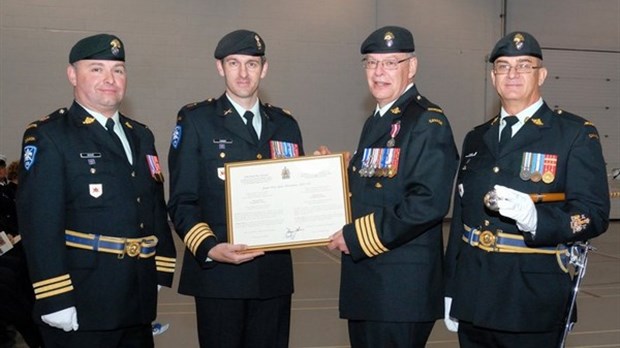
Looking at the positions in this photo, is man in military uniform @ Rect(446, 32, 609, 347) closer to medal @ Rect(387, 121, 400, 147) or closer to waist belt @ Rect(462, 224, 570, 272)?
waist belt @ Rect(462, 224, 570, 272)

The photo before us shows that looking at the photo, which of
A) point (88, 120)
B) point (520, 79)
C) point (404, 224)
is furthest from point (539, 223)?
point (88, 120)

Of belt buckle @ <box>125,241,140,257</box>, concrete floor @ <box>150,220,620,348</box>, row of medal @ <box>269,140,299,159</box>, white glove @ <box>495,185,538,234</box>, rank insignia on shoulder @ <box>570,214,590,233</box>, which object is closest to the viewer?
white glove @ <box>495,185,538,234</box>

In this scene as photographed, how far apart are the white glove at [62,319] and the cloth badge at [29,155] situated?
590mm

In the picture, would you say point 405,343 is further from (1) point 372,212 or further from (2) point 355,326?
(1) point 372,212

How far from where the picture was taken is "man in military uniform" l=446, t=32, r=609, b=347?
269 cm

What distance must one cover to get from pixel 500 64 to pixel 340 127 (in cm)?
931

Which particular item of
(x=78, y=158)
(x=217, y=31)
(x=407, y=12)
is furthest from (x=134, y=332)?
(x=407, y=12)

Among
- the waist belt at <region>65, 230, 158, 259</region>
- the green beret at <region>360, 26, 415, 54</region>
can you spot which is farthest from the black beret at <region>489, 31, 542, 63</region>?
the waist belt at <region>65, 230, 158, 259</region>

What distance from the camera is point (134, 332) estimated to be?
3.05 meters

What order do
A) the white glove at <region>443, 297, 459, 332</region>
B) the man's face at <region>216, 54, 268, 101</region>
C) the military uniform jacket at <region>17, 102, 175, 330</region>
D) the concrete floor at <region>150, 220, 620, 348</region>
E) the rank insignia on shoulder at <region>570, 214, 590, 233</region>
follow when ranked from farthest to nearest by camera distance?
the concrete floor at <region>150, 220, 620, 348</region>, the man's face at <region>216, 54, 268, 101</region>, the white glove at <region>443, 297, 459, 332</region>, the military uniform jacket at <region>17, 102, 175, 330</region>, the rank insignia on shoulder at <region>570, 214, 590, 233</region>

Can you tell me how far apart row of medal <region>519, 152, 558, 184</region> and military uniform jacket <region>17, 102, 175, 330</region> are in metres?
1.63

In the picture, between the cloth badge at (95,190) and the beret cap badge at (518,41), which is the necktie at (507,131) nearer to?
the beret cap badge at (518,41)

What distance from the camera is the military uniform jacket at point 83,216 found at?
2740mm

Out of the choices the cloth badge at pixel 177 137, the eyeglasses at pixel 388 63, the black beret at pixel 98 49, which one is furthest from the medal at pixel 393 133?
the black beret at pixel 98 49
